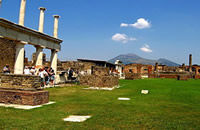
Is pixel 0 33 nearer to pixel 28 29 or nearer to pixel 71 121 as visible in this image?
pixel 28 29

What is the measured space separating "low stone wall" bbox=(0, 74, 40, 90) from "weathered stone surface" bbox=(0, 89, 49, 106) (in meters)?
0.30

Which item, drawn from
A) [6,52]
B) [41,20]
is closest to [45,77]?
[41,20]

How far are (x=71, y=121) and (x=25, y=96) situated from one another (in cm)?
302

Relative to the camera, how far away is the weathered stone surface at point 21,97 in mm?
8109

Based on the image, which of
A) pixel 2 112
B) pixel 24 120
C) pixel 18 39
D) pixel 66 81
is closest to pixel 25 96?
pixel 2 112

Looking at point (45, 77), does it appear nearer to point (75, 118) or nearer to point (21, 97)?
point (21, 97)

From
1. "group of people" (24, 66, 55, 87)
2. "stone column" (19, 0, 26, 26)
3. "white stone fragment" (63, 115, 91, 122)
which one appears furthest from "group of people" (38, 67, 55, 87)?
"white stone fragment" (63, 115, 91, 122)

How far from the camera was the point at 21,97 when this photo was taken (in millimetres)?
8195

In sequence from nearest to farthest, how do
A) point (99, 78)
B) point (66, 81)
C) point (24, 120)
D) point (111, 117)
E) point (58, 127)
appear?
point (58, 127), point (24, 120), point (111, 117), point (99, 78), point (66, 81)

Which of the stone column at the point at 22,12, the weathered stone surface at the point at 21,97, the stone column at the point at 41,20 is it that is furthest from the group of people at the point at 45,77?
the weathered stone surface at the point at 21,97

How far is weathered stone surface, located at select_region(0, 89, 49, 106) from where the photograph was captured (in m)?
8.11

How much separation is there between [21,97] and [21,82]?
688 millimetres

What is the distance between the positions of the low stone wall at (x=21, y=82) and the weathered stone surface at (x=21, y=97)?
0.30 m

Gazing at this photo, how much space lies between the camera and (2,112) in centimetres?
675
